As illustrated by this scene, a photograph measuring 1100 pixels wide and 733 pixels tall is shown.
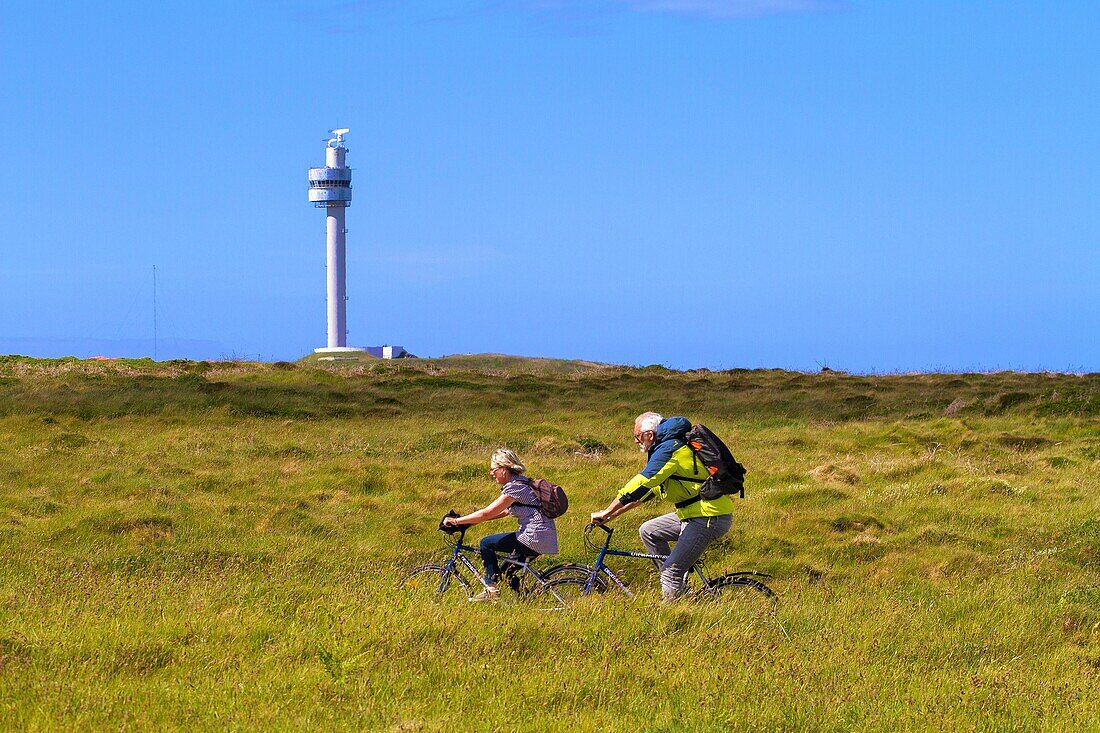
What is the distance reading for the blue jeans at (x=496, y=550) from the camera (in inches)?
450

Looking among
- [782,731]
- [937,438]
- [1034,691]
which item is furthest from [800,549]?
[937,438]

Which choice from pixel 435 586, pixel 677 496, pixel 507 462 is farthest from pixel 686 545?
pixel 435 586

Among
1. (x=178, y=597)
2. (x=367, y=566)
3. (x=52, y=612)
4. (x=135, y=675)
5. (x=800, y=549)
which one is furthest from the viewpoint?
(x=800, y=549)

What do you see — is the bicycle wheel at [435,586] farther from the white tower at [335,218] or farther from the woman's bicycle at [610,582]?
the white tower at [335,218]

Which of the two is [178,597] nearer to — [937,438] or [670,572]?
[670,572]

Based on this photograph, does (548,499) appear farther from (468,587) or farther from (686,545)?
(468,587)

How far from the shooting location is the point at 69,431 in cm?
2906

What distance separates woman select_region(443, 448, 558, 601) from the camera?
11.2m

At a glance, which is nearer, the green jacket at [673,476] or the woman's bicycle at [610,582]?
the green jacket at [673,476]

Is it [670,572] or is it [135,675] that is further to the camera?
[670,572]

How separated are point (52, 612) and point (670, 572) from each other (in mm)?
5915

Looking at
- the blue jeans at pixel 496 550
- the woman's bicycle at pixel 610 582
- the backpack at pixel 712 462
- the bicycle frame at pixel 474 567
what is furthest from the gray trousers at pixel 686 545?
the blue jeans at pixel 496 550

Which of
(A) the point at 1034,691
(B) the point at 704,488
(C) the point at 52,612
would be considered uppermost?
(B) the point at 704,488

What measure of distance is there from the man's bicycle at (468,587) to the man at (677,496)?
3.39 ft
